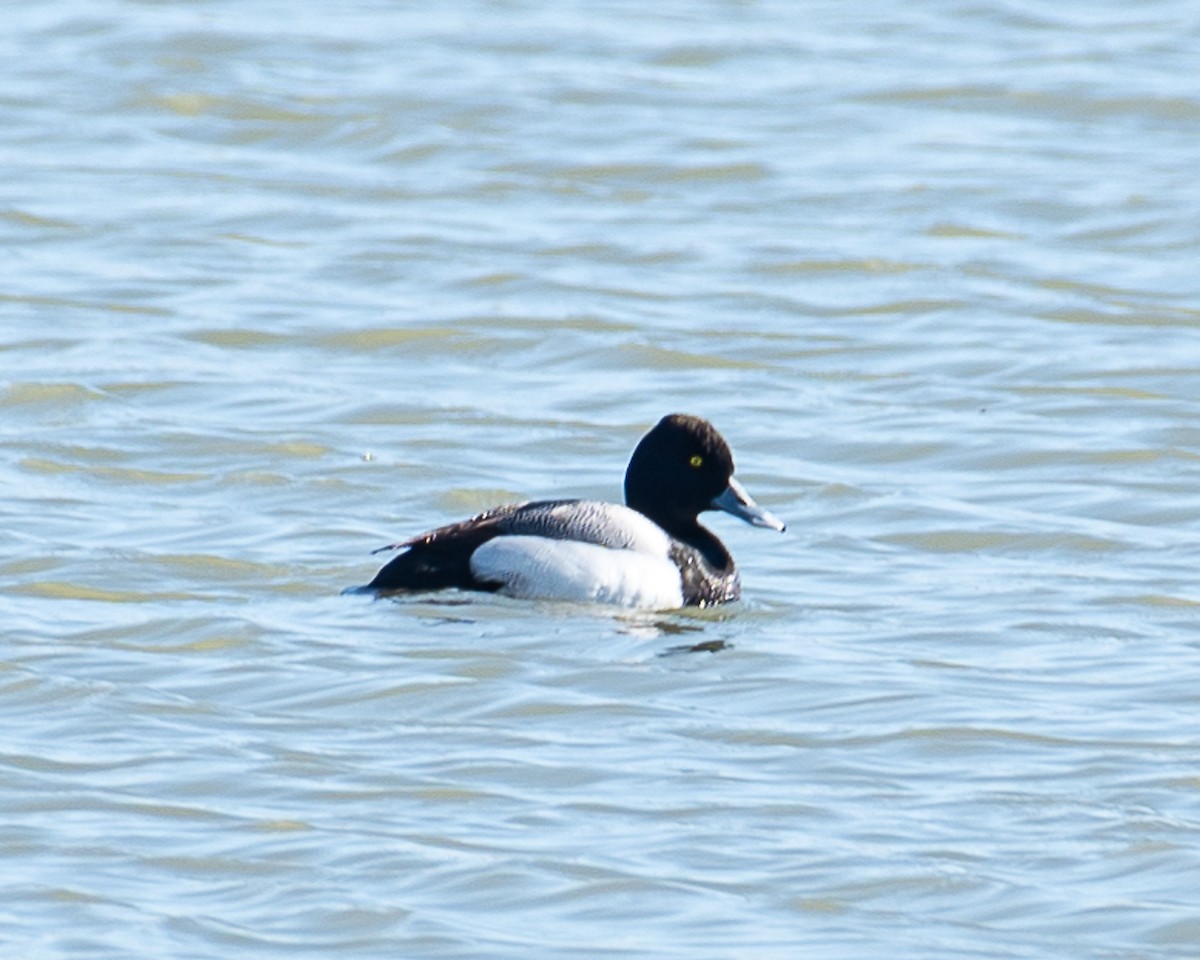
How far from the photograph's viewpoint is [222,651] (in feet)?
28.6

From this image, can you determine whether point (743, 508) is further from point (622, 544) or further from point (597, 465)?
point (597, 465)

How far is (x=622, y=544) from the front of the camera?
9.95 m

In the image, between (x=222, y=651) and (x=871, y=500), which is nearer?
(x=222, y=651)

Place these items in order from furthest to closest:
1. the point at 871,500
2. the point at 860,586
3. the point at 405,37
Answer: the point at 405,37, the point at 871,500, the point at 860,586

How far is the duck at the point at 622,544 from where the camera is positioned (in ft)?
31.4

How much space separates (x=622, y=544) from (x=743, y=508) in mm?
612

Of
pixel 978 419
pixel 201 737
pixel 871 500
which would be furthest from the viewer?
pixel 978 419

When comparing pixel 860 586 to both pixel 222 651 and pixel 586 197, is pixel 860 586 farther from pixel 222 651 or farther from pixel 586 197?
pixel 586 197

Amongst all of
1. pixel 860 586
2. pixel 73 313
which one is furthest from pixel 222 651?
pixel 73 313

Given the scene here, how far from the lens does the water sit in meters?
6.75

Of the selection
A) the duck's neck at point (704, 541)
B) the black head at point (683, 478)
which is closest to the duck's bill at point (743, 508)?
the black head at point (683, 478)

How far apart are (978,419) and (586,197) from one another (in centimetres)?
480

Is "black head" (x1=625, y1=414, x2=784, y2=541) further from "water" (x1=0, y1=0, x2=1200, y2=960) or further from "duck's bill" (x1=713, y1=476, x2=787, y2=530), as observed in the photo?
"water" (x1=0, y1=0, x2=1200, y2=960)

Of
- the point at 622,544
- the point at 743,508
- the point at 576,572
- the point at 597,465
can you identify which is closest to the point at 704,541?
the point at 743,508
